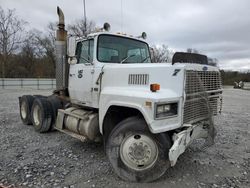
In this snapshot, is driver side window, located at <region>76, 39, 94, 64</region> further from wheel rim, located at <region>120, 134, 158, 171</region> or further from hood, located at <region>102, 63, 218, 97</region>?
wheel rim, located at <region>120, 134, 158, 171</region>

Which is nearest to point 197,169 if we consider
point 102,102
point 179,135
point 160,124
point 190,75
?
point 179,135

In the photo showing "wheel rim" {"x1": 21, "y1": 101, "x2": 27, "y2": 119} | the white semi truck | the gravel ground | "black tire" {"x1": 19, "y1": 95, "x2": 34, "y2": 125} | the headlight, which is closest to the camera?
the headlight

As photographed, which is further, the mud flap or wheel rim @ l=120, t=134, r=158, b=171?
wheel rim @ l=120, t=134, r=158, b=171

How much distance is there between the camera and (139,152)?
10.3 ft

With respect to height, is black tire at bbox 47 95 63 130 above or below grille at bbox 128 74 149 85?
below

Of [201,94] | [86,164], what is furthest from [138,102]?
[86,164]

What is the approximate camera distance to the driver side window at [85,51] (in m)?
4.33

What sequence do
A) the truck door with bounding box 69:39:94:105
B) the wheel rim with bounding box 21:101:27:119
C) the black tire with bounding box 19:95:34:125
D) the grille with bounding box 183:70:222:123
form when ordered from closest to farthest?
the grille with bounding box 183:70:222:123
the truck door with bounding box 69:39:94:105
the black tire with bounding box 19:95:34:125
the wheel rim with bounding box 21:101:27:119

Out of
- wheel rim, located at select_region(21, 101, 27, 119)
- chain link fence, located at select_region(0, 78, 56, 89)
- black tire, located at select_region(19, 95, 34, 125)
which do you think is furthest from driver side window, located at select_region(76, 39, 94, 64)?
chain link fence, located at select_region(0, 78, 56, 89)

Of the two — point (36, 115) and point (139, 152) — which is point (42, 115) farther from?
point (139, 152)

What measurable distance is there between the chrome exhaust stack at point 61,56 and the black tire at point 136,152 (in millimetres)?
2670

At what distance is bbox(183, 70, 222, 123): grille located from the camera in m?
3.10

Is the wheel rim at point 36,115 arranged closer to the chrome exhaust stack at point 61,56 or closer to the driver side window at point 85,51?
the chrome exhaust stack at point 61,56

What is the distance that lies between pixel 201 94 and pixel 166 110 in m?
0.76
